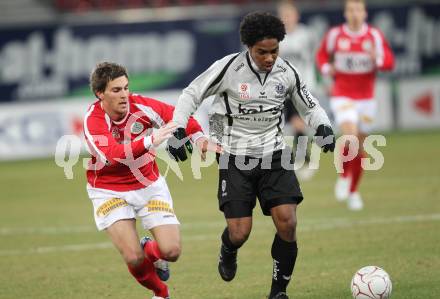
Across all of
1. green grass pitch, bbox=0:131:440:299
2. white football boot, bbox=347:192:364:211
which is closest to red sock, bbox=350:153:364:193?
white football boot, bbox=347:192:364:211

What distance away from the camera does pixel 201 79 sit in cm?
781

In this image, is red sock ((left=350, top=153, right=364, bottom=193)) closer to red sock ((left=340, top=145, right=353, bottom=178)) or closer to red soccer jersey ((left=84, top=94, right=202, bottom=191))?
red sock ((left=340, top=145, right=353, bottom=178))

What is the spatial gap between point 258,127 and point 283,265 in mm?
1139

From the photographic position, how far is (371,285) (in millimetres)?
7223

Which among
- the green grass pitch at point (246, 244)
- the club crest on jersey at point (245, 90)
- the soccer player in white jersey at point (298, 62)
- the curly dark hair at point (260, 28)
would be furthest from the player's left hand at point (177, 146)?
the soccer player in white jersey at point (298, 62)

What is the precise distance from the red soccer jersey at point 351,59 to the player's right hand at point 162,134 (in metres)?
6.40

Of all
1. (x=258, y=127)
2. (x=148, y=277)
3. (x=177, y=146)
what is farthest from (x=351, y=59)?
(x=148, y=277)

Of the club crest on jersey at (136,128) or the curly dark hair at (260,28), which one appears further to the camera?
the club crest on jersey at (136,128)

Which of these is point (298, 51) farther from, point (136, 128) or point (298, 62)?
point (136, 128)

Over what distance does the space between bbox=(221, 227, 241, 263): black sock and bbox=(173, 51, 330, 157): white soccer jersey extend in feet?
2.33

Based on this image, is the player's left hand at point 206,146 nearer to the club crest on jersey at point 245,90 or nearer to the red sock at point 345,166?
the club crest on jersey at point 245,90

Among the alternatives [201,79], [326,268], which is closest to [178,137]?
[201,79]

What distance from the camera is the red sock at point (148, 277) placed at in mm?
7578

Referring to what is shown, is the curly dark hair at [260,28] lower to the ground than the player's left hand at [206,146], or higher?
higher
